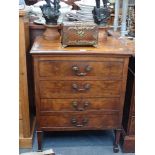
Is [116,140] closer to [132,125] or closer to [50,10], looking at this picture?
[132,125]

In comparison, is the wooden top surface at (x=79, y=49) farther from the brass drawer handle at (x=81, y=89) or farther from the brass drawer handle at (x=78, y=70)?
the brass drawer handle at (x=81, y=89)

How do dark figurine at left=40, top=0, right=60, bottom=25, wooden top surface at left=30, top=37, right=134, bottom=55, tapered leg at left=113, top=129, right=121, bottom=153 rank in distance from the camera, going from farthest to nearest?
tapered leg at left=113, top=129, right=121, bottom=153 → dark figurine at left=40, top=0, right=60, bottom=25 → wooden top surface at left=30, top=37, right=134, bottom=55

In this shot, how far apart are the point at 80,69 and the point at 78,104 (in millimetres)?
237

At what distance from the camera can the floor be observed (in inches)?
64.8

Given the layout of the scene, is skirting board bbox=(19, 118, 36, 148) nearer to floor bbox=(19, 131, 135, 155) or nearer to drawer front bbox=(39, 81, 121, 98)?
floor bbox=(19, 131, 135, 155)

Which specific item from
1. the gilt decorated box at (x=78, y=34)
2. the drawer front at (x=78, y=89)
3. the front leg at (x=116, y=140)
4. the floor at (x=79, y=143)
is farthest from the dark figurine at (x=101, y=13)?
the floor at (x=79, y=143)

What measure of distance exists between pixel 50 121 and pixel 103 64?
0.50m

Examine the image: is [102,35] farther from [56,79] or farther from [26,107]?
[26,107]

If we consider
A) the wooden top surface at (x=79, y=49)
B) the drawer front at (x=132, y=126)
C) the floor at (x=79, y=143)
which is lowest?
the floor at (x=79, y=143)

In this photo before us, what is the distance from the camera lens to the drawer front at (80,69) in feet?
4.41

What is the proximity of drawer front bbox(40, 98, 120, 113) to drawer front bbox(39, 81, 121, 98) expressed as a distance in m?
0.04

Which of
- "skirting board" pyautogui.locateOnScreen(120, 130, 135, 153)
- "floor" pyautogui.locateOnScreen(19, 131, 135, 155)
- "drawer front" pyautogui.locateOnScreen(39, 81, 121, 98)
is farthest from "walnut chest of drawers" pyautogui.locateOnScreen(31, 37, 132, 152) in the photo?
"floor" pyautogui.locateOnScreen(19, 131, 135, 155)

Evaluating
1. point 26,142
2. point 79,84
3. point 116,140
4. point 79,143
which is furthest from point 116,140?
point 26,142
